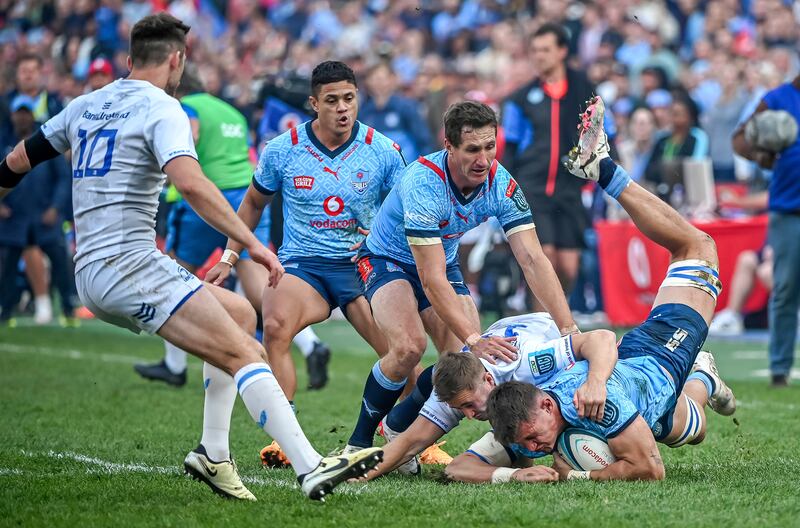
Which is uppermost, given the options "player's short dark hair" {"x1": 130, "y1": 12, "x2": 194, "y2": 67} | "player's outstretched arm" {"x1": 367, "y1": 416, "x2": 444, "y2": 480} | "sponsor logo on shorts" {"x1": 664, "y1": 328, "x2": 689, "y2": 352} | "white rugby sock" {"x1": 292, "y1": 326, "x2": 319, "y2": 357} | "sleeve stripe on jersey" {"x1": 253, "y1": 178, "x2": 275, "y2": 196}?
"player's short dark hair" {"x1": 130, "y1": 12, "x2": 194, "y2": 67}

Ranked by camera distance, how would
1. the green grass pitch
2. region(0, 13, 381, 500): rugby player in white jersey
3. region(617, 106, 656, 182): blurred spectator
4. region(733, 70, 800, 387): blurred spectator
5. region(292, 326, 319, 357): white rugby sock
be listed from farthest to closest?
region(617, 106, 656, 182): blurred spectator, region(292, 326, 319, 357): white rugby sock, region(733, 70, 800, 387): blurred spectator, region(0, 13, 381, 500): rugby player in white jersey, the green grass pitch

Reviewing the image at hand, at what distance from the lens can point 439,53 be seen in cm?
2303

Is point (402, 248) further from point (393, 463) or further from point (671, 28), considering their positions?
point (671, 28)

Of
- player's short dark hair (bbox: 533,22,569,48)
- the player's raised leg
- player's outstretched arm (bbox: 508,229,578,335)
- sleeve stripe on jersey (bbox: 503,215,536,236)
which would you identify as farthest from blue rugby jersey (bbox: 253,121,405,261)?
player's short dark hair (bbox: 533,22,569,48)

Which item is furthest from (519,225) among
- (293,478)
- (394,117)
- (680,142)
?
(394,117)

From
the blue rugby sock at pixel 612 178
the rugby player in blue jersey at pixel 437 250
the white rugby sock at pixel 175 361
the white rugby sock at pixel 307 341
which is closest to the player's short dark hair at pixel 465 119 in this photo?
the rugby player in blue jersey at pixel 437 250

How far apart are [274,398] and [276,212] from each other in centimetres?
800

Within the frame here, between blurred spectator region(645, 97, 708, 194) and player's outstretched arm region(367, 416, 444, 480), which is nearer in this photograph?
player's outstretched arm region(367, 416, 444, 480)

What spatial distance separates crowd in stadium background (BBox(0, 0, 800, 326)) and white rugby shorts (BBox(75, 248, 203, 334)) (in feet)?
21.9

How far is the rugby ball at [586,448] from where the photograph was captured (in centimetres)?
632

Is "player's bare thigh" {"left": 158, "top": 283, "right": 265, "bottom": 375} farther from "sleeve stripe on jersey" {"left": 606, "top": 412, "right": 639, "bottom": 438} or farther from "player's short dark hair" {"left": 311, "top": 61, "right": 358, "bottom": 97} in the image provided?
"player's short dark hair" {"left": 311, "top": 61, "right": 358, "bottom": 97}

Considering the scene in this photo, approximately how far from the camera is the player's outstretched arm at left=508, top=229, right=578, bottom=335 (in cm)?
714

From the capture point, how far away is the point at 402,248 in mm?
7516

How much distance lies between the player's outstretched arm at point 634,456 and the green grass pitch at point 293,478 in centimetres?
12
